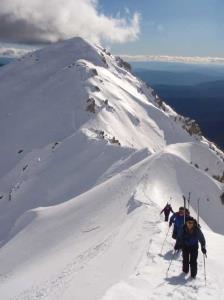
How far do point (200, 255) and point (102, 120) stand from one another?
172 ft

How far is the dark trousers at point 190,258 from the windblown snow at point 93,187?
341 millimetres

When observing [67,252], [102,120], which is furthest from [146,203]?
[102,120]

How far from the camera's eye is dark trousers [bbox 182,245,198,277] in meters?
14.7

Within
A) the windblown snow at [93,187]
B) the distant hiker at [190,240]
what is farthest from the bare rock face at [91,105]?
the distant hiker at [190,240]

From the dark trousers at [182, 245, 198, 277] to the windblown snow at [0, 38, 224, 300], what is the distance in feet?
1.12

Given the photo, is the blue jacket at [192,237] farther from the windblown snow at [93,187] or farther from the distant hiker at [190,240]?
the windblown snow at [93,187]

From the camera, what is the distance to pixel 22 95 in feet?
299

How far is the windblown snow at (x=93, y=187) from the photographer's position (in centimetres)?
1604

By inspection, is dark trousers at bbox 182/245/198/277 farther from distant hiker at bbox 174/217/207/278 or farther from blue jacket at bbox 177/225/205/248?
blue jacket at bbox 177/225/205/248

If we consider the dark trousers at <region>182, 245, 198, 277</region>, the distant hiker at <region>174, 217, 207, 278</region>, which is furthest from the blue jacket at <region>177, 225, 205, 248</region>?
the dark trousers at <region>182, 245, 198, 277</region>

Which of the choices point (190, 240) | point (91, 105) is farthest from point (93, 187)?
point (91, 105)

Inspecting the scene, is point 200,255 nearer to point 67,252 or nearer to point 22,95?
point 67,252

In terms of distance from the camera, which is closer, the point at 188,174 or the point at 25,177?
the point at 188,174

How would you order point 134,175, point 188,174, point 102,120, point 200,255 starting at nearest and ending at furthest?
point 200,255 → point 134,175 → point 188,174 → point 102,120
